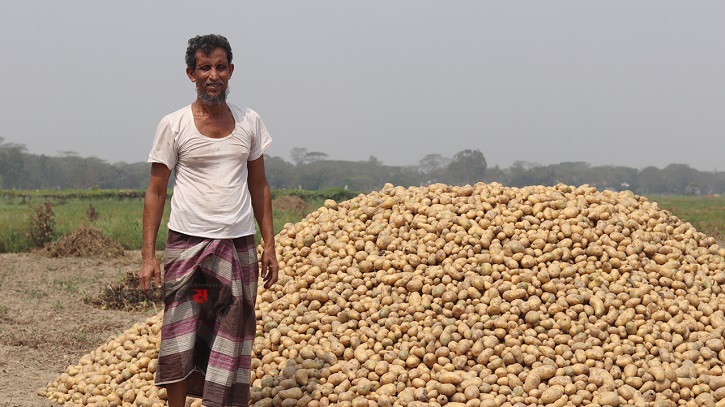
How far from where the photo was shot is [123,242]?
13.1 m

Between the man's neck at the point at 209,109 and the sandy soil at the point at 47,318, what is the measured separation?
2.39m

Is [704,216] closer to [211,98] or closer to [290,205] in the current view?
[290,205]

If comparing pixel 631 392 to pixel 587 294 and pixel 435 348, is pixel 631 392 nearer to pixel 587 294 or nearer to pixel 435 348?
pixel 587 294

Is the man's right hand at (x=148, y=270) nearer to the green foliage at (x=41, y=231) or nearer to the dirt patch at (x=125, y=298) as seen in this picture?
the dirt patch at (x=125, y=298)

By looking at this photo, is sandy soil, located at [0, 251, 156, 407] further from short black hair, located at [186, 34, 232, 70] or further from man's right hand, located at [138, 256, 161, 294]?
short black hair, located at [186, 34, 232, 70]

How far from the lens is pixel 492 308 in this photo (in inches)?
154

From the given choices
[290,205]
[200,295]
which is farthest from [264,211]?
[290,205]

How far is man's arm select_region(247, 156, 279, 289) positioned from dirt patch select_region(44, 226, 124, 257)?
8.45 metres

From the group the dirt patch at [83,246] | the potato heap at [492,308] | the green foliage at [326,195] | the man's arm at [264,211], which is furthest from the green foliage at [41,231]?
the green foliage at [326,195]

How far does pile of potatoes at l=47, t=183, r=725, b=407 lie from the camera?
3.64 meters

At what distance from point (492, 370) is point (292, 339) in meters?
1.09

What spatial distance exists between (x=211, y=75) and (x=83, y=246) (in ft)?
29.6

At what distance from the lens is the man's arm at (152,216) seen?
10.1 feet

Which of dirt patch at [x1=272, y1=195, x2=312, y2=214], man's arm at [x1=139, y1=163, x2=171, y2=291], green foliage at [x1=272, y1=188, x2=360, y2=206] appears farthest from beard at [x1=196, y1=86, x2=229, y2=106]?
green foliage at [x1=272, y1=188, x2=360, y2=206]
